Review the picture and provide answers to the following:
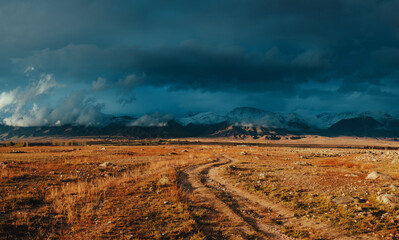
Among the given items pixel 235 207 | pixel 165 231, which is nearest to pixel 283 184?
pixel 235 207

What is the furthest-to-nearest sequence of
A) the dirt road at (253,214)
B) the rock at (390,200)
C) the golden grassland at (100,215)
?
1. the rock at (390,200)
2. the dirt road at (253,214)
3. the golden grassland at (100,215)

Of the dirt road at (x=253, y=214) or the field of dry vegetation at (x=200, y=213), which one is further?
the dirt road at (x=253, y=214)

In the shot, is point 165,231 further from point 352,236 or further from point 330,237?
point 352,236

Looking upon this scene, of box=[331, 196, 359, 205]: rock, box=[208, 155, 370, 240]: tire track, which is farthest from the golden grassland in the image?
box=[331, 196, 359, 205]: rock

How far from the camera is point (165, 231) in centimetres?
1055

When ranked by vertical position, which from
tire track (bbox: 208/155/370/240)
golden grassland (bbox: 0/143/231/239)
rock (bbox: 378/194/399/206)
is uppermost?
rock (bbox: 378/194/399/206)

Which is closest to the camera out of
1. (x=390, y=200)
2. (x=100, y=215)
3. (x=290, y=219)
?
(x=100, y=215)

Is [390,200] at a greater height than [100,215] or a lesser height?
greater

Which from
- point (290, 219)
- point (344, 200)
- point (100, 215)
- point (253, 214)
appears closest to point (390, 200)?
point (344, 200)

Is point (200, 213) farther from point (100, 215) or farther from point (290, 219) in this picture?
point (100, 215)

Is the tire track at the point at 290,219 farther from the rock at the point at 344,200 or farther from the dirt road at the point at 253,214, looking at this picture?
the rock at the point at 344,200

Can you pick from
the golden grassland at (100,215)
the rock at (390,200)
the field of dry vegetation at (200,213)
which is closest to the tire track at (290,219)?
the field of dry vegetation at (200,213)

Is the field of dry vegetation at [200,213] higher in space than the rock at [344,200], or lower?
lower

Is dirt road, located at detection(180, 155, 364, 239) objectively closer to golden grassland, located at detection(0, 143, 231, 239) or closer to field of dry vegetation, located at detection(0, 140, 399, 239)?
field of dry vegetation, located at detection(0, 140, 399, 239)
